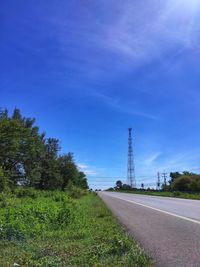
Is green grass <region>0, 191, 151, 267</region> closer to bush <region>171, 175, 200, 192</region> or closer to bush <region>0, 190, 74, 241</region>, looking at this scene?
bush <region>0, 190, 74, 241</region>

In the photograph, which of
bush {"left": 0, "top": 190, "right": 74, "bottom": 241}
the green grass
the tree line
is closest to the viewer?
the green grass

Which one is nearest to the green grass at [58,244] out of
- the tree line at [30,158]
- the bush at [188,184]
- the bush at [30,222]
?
the bush at [30,222]

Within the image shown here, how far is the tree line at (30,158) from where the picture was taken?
232ft

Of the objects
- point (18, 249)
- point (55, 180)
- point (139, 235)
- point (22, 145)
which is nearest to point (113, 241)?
point (18, 249)

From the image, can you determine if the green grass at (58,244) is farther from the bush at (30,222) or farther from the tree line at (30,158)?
the tree line at (30,158)

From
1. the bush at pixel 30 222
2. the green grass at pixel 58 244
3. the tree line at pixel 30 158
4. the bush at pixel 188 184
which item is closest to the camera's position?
the green grass at pixel 58 244

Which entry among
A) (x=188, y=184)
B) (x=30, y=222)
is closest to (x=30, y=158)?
(x=188, y=184)

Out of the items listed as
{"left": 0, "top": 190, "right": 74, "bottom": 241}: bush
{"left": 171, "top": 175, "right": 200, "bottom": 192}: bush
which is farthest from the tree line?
{"left": 0, "top": 190, "right": 74, "bottom": 241}: bush

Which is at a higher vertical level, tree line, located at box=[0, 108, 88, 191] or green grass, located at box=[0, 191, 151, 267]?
tree line, located at box=[0, 108, 88, 191]

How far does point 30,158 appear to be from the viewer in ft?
276

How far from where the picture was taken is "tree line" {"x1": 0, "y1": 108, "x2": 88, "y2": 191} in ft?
232

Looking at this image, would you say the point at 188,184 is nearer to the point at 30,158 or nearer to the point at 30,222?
the point at 30,158

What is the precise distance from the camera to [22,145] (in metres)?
81.6

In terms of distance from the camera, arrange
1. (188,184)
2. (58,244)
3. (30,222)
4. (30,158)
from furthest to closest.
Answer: (188,184) → (30,158) → (30,222) → (58,244)
